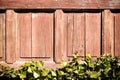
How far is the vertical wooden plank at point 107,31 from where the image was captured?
18.0 ft

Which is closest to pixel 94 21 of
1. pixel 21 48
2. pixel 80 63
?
pixel 80 63

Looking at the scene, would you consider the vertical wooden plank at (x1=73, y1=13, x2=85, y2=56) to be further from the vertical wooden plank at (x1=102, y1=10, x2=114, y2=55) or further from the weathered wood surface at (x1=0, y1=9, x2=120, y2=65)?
the vertical wooden plank at (x1=102, y1=10, x2=114, y2=55)

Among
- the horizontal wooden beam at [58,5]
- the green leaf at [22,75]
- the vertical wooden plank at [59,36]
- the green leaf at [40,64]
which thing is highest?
the horizontal wooden beam at [58,5]

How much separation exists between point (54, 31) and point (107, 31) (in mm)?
705

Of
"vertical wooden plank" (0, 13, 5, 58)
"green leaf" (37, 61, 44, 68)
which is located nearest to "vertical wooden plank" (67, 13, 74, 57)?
"green leaf" (37, 61, 44, 68)

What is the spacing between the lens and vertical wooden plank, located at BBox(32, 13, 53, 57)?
548cm

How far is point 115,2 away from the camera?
547 cm

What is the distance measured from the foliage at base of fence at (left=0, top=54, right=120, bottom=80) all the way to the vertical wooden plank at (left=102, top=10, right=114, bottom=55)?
0.49ft

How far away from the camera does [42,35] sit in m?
5.48

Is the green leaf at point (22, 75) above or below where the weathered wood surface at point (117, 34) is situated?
below

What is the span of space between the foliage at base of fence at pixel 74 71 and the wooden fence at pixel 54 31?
15 cm

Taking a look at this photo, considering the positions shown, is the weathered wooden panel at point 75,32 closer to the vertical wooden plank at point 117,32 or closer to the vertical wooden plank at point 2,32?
the vertical wooden plank at point 117,32

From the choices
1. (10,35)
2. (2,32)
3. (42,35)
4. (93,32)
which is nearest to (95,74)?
(93,32)

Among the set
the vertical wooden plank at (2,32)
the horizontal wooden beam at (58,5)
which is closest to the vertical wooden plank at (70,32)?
the horizontal wooden beam at (58,5)
